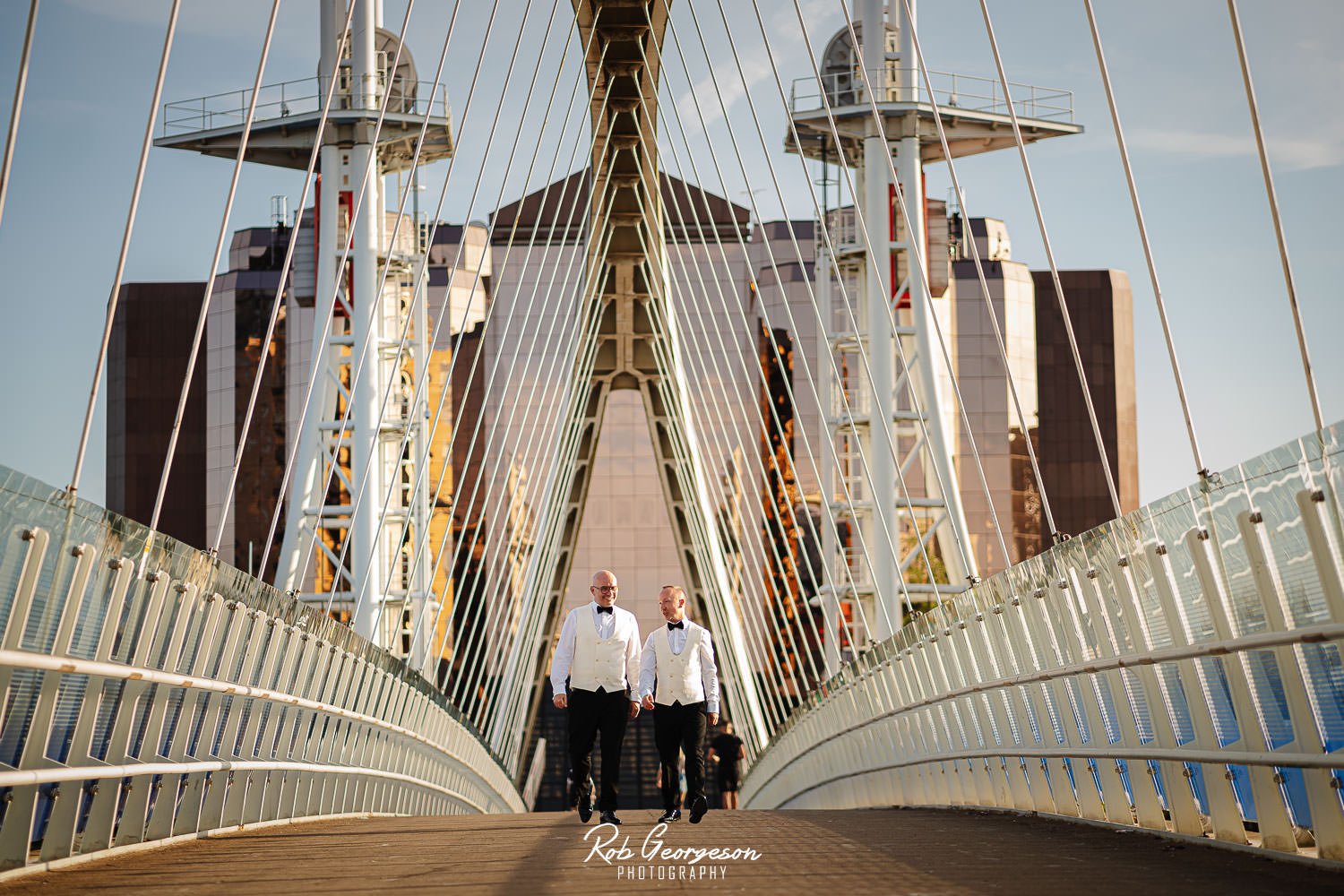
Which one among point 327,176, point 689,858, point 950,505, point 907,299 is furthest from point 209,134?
point 689,858

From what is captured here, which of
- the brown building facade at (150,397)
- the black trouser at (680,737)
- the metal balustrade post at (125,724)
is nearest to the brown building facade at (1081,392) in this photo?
the brown building facade at (150,397)

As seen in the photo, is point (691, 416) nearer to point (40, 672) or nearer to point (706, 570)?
point (706, 570)

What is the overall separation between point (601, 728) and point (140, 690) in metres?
3.71

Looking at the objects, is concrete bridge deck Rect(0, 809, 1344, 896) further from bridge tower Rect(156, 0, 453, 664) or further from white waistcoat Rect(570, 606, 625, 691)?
bridge tower Rect(156, 0, 453, 664)

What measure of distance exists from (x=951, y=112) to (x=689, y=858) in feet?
74.1

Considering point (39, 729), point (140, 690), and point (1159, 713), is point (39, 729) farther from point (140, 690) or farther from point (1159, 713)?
point (1159, 713)

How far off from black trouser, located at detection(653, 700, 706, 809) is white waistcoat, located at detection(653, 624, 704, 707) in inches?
2.3

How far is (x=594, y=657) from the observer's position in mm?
10930

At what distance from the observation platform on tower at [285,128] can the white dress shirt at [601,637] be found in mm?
18509

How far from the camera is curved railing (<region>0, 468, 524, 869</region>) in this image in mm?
6723

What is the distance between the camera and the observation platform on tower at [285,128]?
28828 mm

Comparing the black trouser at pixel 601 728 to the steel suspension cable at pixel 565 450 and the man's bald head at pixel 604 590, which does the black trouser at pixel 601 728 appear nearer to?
the man's bald head at pixel 604 590

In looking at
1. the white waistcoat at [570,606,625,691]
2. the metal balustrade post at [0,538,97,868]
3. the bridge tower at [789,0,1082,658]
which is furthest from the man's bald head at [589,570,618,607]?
the bridge tower at [789,0,1082,658]

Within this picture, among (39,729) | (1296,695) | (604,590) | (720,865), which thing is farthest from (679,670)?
(1296,695)
